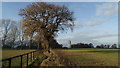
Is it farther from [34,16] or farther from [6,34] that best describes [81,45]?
[34,16]

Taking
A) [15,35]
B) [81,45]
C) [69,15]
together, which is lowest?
[81,45]

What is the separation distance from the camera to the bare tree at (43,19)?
84.1ft

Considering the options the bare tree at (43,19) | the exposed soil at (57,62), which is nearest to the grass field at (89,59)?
the exposed soil at (57,62)

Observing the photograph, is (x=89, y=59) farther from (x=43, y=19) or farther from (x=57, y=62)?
(x=43, y=19)

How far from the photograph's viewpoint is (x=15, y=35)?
50656 millimetres

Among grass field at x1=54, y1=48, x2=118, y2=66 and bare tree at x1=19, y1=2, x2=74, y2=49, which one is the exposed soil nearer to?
grass field at x1=54, y1=48, x2=118, y2=66

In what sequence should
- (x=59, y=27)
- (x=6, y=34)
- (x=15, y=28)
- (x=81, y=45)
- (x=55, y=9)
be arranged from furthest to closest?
(x=81, y=45) → (x=15, y=28) → (x=6, y=34) → (x=59, y=27) → (x=55, y=9)

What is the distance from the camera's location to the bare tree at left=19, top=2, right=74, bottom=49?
25.6 metres

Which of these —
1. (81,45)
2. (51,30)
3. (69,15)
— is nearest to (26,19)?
(51,30)

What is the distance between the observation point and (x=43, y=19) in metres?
25.9

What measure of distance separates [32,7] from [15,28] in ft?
86.1

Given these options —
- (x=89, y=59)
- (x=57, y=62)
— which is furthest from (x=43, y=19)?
(x=57, y=62)

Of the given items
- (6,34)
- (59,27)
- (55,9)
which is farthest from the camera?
(6,34)

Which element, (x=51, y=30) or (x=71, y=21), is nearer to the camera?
(x=51, y=30)
